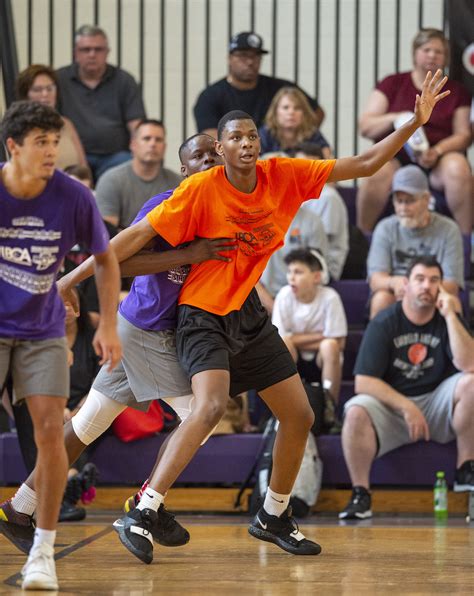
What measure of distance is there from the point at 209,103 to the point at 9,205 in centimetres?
484

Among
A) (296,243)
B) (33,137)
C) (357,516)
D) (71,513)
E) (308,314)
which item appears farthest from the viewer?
(296,243)

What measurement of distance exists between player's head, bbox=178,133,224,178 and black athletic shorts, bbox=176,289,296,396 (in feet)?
1.70

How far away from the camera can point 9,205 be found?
360 cm

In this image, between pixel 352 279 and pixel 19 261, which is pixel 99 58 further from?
pixel 19 261

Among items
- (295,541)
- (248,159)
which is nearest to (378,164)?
(248,159)

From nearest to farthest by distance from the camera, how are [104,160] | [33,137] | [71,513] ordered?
[33,137], [71,513], [104,160]

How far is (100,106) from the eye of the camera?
28.0 ft

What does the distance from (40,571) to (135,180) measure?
4.33 m

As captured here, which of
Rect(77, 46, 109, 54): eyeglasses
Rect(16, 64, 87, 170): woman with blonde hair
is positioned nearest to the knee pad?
Rect(16, 64, 87, 170): woman with blonde hair

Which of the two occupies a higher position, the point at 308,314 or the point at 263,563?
the point at 308,314

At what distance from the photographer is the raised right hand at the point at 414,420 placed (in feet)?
21.0

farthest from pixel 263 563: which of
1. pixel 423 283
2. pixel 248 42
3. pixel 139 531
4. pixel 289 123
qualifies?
pixel 248 42

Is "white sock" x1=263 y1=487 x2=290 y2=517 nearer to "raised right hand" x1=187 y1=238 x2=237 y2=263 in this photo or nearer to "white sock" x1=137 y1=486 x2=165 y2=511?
"white sock" x1=137 y1=486 x2=165 y2=511

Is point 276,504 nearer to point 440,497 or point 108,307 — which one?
point 108,307
